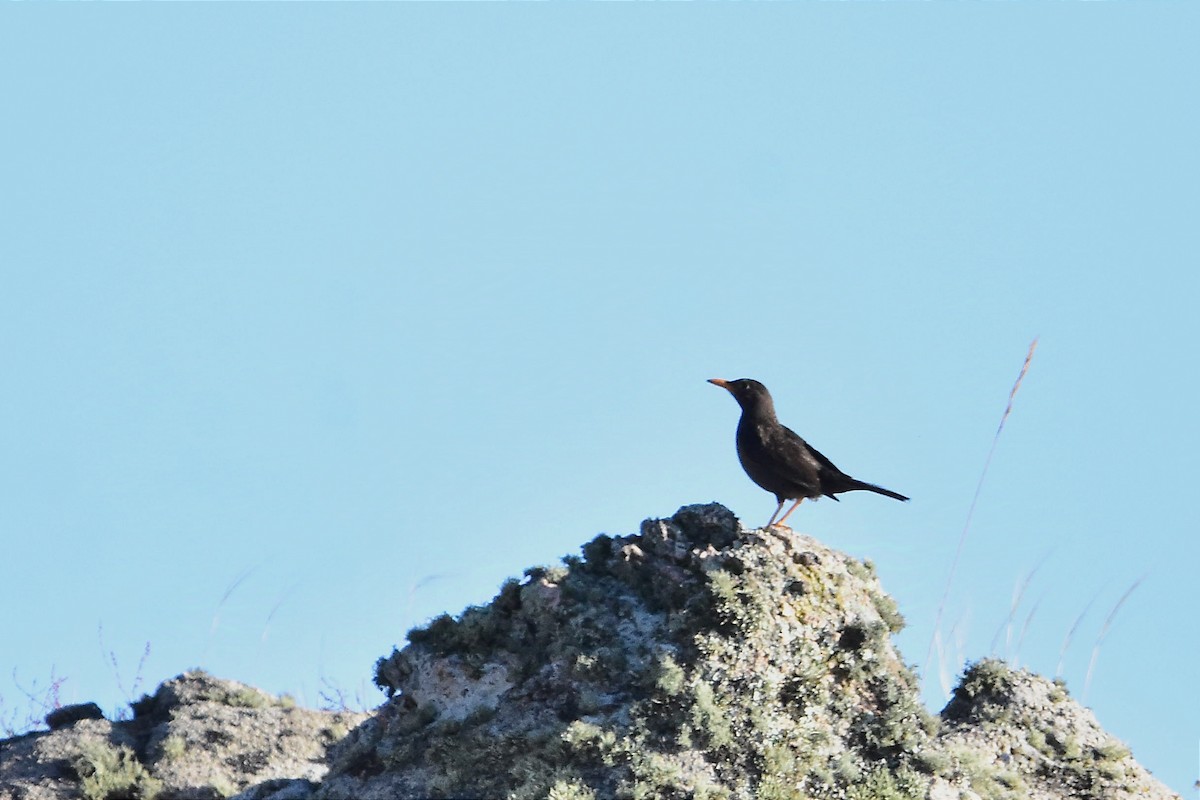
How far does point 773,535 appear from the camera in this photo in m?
7.89

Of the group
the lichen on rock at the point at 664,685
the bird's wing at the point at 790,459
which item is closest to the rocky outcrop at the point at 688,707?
the lichen on rock at the point at 664,685

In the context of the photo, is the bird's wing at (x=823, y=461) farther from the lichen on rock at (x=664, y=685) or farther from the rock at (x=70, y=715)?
the rock at (x=70, y=715)

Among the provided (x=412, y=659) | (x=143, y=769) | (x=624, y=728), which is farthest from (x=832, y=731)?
(x=143, y=769)

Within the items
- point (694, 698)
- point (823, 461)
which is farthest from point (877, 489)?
point (694, 698)

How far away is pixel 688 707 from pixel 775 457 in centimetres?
325

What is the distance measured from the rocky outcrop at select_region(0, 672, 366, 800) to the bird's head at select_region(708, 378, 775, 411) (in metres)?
3.63

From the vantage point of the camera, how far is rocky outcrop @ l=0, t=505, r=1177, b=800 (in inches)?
275

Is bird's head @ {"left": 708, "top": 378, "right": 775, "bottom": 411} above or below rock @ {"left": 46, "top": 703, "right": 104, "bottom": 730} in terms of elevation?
above

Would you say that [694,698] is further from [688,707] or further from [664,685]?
[664,685]

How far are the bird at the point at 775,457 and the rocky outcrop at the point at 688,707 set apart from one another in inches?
75.0

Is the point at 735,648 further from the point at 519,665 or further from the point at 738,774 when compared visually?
the point at 519,665

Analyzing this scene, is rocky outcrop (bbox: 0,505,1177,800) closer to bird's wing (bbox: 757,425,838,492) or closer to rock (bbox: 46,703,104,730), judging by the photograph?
rock (bbox: 46,703,104,730)

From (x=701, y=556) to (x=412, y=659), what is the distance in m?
1.76

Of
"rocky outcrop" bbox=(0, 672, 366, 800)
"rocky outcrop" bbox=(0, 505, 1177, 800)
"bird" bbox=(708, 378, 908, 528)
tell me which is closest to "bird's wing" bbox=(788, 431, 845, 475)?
"bird" bbox=(708, 378, 908, 528)
